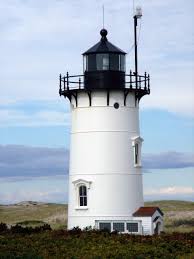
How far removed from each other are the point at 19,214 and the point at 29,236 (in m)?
36.9

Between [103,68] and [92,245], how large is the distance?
1234cm

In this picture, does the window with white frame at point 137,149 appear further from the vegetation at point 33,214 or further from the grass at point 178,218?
the vegetation at point 33,214

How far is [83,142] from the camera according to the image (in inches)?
1639

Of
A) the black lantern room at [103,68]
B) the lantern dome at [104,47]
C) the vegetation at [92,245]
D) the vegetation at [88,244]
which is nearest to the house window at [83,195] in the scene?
the vegetation at [88,244]

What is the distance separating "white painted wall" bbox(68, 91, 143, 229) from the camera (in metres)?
41.1

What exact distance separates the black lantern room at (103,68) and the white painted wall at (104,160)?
544 mm

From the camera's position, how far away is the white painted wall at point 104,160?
41094 millimetres

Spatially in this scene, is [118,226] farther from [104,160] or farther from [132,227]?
[104,160]

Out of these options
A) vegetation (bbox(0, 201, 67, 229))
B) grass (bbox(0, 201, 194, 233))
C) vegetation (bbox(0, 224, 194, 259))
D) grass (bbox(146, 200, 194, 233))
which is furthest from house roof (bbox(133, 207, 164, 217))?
vegetation (bbox(0, 201, 67, 229))

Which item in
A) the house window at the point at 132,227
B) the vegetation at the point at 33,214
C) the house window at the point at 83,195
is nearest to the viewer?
the house window at the point at 132,227

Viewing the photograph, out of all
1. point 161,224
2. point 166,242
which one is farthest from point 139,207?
point 166,242

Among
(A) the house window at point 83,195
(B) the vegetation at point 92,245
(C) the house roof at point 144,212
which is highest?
(A) the house window at point 83,195

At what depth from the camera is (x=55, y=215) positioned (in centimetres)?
6581

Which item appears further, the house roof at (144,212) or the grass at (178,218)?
the grass at (178,218)
